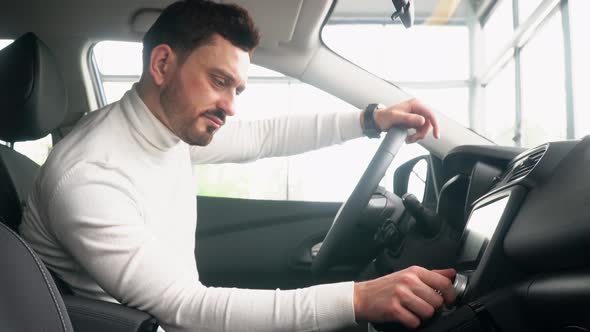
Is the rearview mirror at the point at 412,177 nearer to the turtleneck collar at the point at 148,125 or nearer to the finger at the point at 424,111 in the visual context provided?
the finger at the point at 424,111

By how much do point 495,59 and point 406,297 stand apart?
570 cm

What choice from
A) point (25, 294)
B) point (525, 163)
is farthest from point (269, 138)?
point (25, 294)

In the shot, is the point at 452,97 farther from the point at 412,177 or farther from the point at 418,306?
the point at 418,306

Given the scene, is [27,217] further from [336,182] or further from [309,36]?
[336,182]

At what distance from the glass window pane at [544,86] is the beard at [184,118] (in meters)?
3.47

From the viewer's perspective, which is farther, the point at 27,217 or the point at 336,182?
the point at 336,182

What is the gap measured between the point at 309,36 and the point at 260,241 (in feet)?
2.07

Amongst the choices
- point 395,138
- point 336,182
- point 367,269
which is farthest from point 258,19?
point 336,182

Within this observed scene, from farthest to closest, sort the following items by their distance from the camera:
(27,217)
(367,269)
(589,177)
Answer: (367,269)
(27,217)
(589,177)

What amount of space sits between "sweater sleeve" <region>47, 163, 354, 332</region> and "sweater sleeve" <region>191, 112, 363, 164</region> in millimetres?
592

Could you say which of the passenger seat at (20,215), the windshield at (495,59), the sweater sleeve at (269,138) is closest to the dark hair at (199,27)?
the passenger seat at (20,215)

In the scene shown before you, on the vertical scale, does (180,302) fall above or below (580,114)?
above

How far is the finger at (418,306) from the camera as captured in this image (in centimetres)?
82

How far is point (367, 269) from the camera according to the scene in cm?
161
